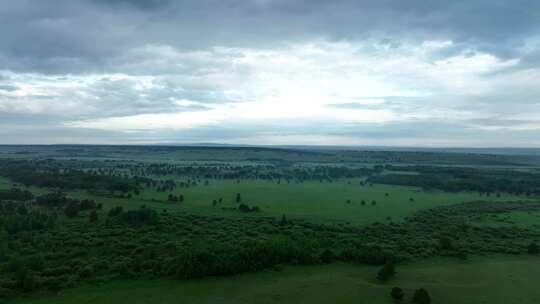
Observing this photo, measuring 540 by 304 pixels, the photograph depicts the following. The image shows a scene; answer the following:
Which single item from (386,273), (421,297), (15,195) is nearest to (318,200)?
(386,273)

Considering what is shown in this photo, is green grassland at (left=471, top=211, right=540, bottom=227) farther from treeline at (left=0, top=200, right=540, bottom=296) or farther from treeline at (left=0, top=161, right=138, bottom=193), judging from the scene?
treeline at (left=0, top=161, right=138, bottom=193)

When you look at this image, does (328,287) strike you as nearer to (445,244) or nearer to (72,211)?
(445,244)

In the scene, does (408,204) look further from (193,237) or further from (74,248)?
(74,248)

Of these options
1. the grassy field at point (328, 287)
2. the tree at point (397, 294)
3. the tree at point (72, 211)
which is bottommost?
the grassy field at point (328, 287)

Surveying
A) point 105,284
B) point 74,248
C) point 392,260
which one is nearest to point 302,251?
point 392,260

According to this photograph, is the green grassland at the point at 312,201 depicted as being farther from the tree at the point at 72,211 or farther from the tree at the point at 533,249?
the tree at the point at 533,249

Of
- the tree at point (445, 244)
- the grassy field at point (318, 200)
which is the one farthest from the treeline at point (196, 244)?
the grassy field at point (318, 200)
